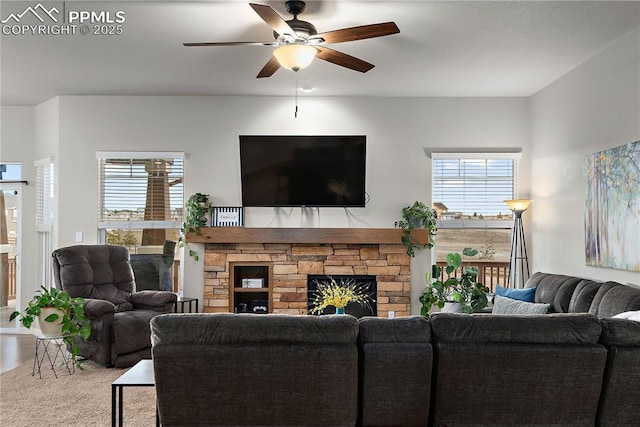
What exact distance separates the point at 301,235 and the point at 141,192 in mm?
2015

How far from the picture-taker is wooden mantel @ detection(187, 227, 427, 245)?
646 centimetres

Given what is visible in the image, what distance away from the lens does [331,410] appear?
104 inches

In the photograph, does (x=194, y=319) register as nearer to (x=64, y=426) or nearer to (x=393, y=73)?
(x=64, y=426)

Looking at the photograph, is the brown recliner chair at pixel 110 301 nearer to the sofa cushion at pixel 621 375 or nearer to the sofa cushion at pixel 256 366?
the sofa cushion at pixel 256 366

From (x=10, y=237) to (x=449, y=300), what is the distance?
558cm

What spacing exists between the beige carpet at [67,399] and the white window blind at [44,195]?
2449 millimetres

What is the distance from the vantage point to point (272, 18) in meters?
3.45

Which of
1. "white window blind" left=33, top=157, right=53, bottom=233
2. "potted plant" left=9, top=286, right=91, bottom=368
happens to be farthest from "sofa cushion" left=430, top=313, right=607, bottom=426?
"white window blind" left=33, top=157, right=53, bottom=233

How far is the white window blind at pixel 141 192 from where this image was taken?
6762 millimetres

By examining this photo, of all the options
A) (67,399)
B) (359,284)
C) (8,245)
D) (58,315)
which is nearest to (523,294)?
(359,284)

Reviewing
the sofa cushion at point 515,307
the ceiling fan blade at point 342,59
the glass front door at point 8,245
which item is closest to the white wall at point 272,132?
the glass front door at point 8,245

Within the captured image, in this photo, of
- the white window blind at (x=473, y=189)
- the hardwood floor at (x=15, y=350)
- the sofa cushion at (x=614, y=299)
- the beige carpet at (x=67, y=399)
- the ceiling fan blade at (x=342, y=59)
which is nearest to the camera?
the beige carpet at (x=67, y=399)

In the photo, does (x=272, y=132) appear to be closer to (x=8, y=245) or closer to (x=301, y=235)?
→ (x=301, y=235)

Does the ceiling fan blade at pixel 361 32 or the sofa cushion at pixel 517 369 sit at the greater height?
the ceiling fan blade at pixel 361 32
